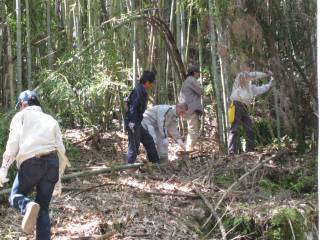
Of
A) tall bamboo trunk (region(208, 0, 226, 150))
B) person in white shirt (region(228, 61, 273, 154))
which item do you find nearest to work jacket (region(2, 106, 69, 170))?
tall bamboo trunk (region(208, 0, 226, 150))

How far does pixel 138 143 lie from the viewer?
313 inches

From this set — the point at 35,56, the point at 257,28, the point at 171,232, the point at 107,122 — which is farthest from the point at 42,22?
the point at 171,232

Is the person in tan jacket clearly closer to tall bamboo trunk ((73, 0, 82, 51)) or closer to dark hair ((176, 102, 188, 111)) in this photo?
dark hair ((176, 102, 188, 111))

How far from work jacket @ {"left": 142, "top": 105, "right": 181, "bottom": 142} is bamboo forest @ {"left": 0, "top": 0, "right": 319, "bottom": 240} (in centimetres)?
2

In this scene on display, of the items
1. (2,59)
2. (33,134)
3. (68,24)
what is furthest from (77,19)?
(33,134)

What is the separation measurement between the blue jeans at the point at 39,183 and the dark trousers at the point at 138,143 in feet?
8.43

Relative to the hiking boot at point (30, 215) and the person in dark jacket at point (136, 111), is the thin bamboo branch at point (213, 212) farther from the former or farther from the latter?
the hiking boot at point (30, 215)

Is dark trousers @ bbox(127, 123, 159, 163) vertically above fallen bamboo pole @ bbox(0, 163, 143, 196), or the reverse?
dark trousers @ bbox(127, 123, 159, 163)

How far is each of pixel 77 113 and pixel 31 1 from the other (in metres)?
2.89

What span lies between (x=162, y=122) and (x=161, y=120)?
30 millimetres

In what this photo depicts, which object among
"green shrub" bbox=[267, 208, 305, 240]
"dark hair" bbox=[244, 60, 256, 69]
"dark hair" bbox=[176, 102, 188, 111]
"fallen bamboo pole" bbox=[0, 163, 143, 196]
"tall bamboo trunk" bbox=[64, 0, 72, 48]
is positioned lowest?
"green shrub" bbox=[267, 208, 305, 240]

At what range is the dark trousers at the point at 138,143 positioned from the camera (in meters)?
7.94

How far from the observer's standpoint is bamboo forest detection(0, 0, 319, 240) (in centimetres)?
597

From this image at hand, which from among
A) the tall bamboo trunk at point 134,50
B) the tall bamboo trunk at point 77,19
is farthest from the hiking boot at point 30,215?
the tall bamboo trunk at point 77,19
